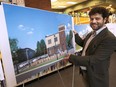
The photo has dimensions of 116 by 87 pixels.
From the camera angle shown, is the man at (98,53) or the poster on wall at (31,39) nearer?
the poster on wall at (31,39)

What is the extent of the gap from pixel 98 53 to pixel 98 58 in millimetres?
53

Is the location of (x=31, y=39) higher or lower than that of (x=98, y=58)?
higher

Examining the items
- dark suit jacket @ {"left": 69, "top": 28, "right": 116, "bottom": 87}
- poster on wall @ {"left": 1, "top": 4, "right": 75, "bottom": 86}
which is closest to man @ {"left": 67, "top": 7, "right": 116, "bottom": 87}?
dark suit jacket @ {"left": 69, "top": 28, "right": 116, "bottom": 87}

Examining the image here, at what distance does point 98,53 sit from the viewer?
5.09 ft

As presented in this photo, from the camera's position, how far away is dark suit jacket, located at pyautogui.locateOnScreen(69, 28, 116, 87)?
1.55 meters

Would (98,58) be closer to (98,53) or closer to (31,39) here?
(98,53)

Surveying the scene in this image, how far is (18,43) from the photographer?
132cm

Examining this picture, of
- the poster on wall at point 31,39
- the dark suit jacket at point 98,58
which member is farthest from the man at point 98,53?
the poster on wall at point 31,39

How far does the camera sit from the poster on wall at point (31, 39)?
1254mm

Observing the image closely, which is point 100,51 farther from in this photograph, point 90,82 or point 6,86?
point 6,86

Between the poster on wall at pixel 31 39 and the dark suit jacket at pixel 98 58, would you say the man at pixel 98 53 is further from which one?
the poster on wall at pixel 31 39

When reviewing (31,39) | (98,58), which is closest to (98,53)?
(98,58)

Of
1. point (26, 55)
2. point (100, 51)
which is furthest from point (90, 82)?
point (26, 55)

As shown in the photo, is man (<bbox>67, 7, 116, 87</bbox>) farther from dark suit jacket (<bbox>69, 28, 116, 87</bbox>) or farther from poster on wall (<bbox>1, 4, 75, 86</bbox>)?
poster on wall (<bbox>1, 4, 75, 86</bbox>)
